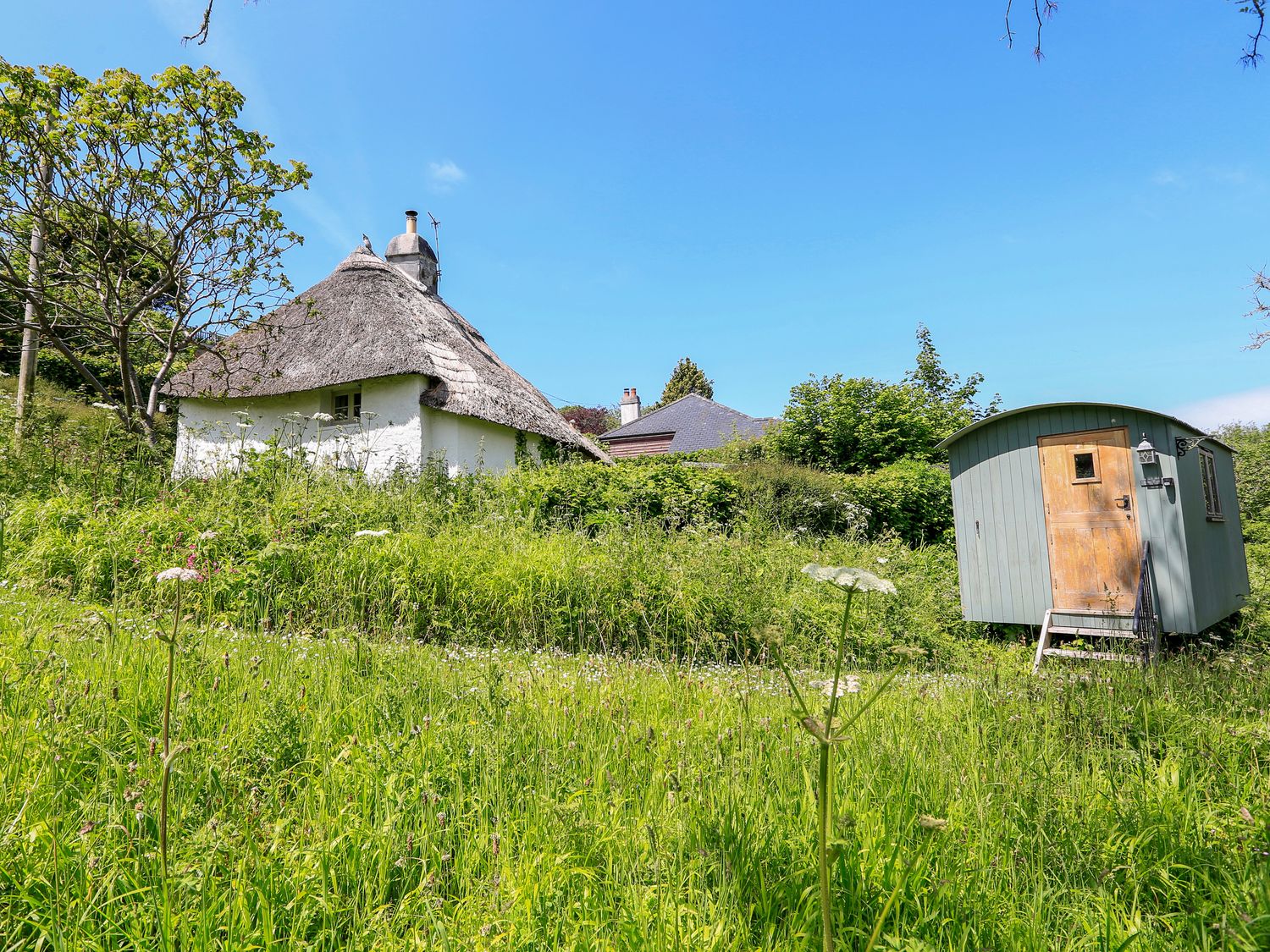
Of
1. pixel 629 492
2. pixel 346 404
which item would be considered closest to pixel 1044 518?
pixel 629 492

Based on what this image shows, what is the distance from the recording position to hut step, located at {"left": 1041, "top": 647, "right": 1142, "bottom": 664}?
445cm

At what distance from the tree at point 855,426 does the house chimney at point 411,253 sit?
40.0 ft

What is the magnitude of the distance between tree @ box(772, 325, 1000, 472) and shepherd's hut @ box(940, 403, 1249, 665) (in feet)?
26.1

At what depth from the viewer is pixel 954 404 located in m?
21.1

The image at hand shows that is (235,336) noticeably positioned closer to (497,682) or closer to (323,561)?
(323,561)

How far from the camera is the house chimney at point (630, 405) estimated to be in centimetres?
3114

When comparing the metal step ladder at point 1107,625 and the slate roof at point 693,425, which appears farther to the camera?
the slate roof at point 693,425

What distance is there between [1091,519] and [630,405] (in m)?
25.0

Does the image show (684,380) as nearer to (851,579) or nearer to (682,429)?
(682,429)

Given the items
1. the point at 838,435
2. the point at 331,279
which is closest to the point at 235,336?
the point at 331,279

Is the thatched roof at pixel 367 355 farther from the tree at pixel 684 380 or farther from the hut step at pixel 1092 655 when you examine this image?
the tree at pixel 684 380

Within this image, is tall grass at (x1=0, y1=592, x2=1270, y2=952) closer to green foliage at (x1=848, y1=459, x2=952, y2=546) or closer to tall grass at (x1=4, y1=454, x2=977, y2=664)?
tall grass at (x1=4, y1=454, x2=977, y2=664)

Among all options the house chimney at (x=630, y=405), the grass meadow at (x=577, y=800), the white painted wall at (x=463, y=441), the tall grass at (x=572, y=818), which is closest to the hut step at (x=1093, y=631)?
the grass meadow at (x=577, y=800)

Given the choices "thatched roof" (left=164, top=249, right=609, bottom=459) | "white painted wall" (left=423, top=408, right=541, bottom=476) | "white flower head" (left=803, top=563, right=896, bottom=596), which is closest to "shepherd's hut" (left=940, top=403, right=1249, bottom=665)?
"white flower head" (left=803, top=563, right=896, bottom=596)
